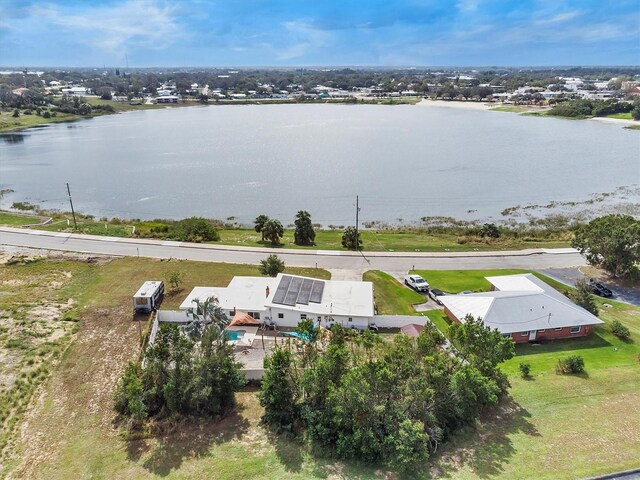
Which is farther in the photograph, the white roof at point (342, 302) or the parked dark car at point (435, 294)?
the parked dark car at point (435, 294)

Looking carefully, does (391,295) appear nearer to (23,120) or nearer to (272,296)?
(272,296)

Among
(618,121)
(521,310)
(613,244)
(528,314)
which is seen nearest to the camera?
(528,314)

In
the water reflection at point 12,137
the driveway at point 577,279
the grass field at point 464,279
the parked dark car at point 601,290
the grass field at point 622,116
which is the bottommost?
the water reflection at point 12,137

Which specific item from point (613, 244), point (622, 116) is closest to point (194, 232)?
point (613, 244)

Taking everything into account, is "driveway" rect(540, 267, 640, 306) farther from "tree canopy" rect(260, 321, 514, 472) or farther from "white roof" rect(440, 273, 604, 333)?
"tree canopy" rect(260, 321, 514, 472)

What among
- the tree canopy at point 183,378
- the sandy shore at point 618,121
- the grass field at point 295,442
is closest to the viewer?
the grass field at point 295,442

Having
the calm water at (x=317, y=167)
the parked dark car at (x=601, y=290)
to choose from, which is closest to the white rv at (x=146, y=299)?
the calm water at (x=317, y=167)

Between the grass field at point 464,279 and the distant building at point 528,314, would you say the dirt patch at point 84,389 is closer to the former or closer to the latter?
the distant building at point 528,314

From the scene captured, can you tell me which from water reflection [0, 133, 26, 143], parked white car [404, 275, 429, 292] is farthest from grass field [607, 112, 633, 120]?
water reflection [0, 133, 26, 143]
